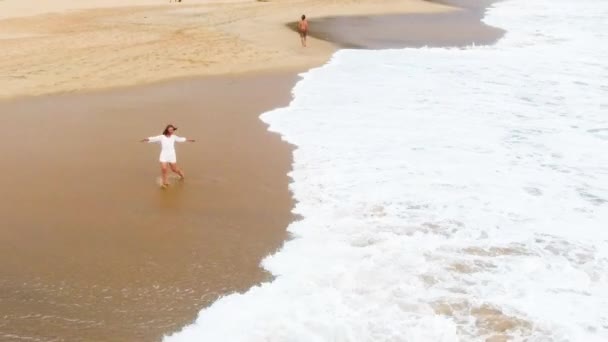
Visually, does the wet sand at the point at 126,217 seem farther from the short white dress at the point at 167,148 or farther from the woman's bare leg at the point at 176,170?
the short white dress at the point at 167,148

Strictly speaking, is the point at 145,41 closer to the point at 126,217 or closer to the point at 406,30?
the point at 406,30

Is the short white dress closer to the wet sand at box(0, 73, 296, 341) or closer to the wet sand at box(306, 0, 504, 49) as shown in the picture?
the wet sand at box(0, 73, 296, 341)

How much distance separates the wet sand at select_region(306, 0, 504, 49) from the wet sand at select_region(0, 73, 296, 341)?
14901mm

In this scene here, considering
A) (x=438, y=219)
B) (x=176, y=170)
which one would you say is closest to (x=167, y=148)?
(x=176, y=170)

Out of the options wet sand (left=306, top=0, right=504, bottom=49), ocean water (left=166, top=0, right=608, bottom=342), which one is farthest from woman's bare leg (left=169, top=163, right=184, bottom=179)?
wet sand (left=306, top=0, right=504, bottom=49)

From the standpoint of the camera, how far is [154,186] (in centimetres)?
1080

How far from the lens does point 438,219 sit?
966 cm

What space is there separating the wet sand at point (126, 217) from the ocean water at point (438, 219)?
48 centimetres

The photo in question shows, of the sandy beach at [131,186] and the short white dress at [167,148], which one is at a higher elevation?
the short white dress at [167,148]

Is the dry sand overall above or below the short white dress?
above

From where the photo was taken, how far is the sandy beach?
291 inches

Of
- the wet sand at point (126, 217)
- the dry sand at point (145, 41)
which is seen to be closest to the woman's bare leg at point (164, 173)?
the wet sand at point (126, 217)

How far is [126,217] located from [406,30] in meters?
26.0

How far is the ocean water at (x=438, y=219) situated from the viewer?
280 inches
